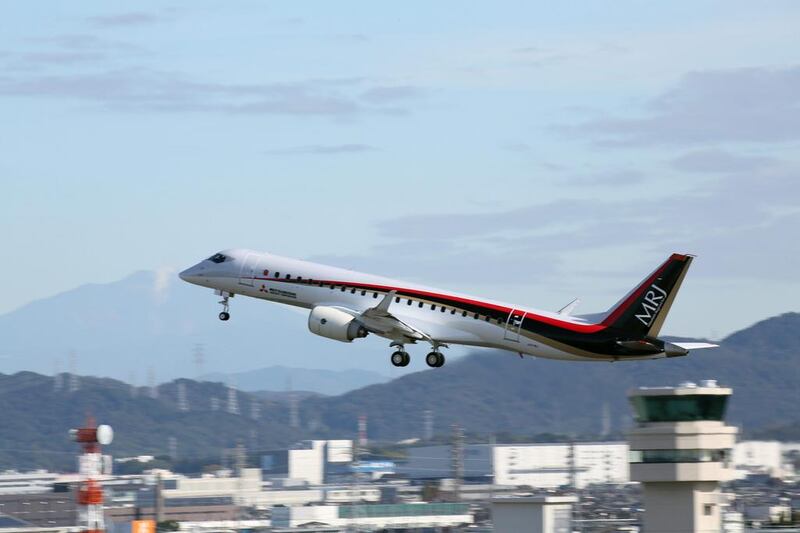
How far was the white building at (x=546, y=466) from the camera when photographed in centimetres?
14088

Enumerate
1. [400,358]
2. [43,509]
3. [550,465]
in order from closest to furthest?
[400,358], [43,509], [550,465]

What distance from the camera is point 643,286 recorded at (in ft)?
220

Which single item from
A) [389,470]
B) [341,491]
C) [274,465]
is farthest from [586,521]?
[274,465]

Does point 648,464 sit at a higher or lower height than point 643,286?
lower

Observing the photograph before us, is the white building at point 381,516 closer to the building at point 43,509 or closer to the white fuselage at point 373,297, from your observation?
the building at point 43,509

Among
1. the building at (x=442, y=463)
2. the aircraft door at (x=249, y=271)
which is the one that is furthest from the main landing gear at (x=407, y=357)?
the building at (x=442, y=463)

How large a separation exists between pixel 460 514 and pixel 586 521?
16418 millimetres

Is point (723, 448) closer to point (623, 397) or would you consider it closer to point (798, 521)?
point (798, 521)

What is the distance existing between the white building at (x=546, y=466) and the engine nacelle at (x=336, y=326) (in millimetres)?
70325

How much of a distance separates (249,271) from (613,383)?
51.4 meters

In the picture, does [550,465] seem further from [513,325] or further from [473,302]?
[513,325]

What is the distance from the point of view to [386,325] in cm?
7169

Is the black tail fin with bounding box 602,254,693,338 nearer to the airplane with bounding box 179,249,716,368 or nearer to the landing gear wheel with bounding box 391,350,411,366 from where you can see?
the airplane with bounding box 179,249,716,368

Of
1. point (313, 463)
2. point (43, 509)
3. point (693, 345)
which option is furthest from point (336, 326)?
point (313, 463)
